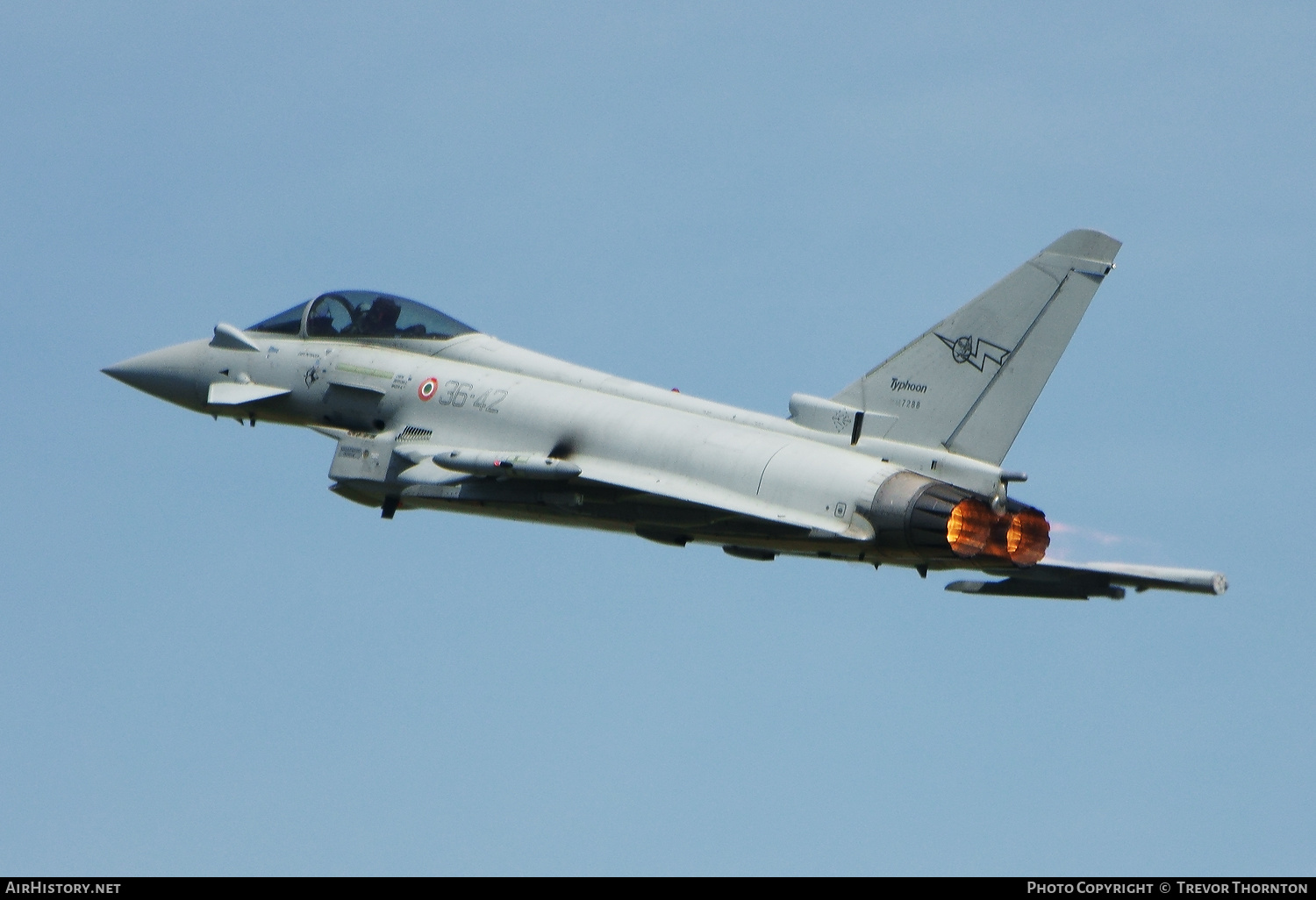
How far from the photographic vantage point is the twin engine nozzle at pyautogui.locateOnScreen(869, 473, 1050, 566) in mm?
22297

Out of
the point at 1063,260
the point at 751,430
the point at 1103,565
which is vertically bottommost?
the point at 1103,565

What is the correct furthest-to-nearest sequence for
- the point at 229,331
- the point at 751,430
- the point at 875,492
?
the point at 229,331 → the point at 751,430 → the point at 875,492

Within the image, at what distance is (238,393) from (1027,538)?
39.0 feet

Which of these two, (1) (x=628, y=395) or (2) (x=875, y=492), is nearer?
(2) (x=875, y=492)

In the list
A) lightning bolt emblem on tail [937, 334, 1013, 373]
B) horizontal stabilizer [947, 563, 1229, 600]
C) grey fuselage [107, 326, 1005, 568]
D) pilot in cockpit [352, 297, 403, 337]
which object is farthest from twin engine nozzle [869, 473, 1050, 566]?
pilot in cockpit [352, 297, 403, 337]

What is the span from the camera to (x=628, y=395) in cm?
2592

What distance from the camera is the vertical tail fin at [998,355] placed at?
23422mm

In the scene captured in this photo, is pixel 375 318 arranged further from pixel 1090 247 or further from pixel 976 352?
pixel 1090 247

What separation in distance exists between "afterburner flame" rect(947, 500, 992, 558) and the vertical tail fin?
1.06 meters

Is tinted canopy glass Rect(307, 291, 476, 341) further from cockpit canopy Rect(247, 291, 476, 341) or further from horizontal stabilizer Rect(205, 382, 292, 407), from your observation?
horizontal stabilizer Rect(205, 382, 292, 407)

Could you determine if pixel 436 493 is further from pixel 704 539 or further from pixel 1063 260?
pixel 1063 260
